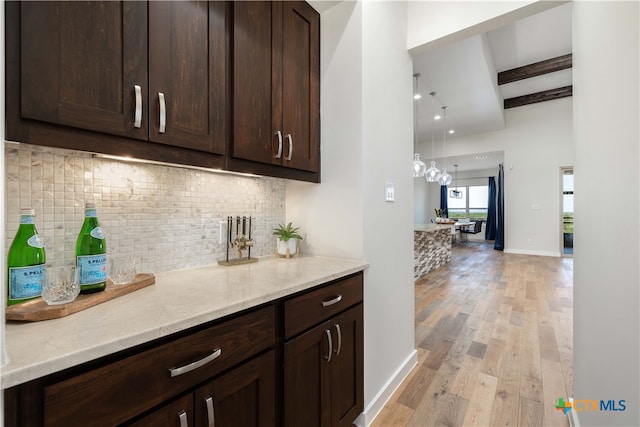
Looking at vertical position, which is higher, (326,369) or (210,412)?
(210,412)

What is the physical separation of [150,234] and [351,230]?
101cm

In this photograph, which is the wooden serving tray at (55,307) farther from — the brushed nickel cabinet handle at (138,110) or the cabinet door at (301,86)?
the cabinet door at (301,86)

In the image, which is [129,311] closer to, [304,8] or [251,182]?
[251,182]

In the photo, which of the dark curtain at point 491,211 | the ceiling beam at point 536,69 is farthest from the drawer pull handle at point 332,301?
the dark curtain at point 491,211

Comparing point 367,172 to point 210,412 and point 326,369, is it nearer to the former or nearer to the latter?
point 326,369

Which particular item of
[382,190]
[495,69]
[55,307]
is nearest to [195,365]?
[55,307]

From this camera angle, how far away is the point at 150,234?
1.25 m

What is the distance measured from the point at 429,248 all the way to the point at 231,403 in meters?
4.61

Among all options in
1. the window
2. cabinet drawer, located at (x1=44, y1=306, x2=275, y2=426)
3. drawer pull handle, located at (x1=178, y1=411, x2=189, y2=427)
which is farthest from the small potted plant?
the window

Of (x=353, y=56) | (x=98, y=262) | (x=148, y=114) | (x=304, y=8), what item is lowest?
(x=98, y=262)

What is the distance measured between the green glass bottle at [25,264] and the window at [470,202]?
1216cm

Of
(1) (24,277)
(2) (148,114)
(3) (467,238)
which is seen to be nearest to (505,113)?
(3) (467,238)

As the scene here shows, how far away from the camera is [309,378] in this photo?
1.16m

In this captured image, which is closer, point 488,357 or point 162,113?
point 162,113
